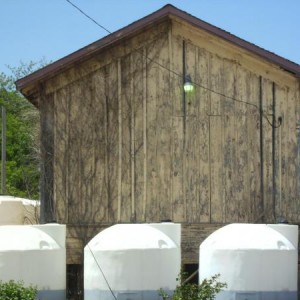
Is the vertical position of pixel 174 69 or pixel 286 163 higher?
pixel 174 69

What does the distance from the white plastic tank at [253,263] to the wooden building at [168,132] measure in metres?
2.51

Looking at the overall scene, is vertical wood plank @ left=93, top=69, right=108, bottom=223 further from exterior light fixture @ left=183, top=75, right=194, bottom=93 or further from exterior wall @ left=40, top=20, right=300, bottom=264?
exterior light fixture @ left=183, top=75, right=194, bottom=93

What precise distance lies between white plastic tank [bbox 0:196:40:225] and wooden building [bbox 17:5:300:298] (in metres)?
2.31

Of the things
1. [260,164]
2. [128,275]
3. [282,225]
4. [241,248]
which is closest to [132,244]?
[128,275]

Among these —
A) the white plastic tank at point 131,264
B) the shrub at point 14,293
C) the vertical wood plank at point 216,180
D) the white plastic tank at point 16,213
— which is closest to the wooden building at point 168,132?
the vertical wood plank at point 216,180

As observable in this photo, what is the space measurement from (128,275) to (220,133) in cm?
445

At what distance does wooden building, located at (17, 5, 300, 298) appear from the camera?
60.5 feet

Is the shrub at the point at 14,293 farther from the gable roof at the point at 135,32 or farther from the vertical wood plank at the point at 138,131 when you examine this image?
the gable roof at the point at 135,32

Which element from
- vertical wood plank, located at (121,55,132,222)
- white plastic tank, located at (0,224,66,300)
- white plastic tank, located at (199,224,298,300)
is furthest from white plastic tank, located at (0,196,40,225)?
white plastic tank, located at (199,224,298,300)

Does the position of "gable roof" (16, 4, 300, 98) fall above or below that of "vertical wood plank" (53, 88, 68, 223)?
above

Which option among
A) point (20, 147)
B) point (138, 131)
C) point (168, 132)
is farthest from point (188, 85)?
point (20, 147)

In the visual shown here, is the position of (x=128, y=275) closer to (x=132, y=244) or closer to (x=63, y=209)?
(x=132, y=244)

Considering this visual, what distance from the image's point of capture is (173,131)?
61.0 ft

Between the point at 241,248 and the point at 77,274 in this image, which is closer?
the point at 241,248
